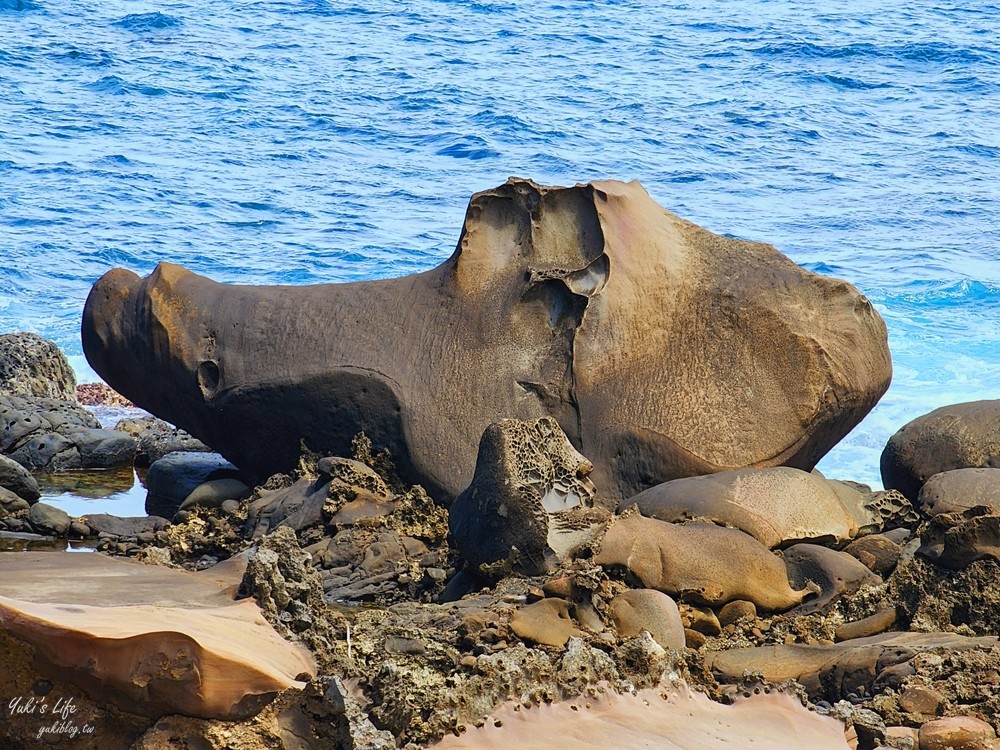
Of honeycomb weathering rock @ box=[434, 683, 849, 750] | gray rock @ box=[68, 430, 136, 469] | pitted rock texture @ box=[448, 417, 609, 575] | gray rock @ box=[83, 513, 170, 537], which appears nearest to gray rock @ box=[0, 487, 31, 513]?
gray rock @ box=[83, 513, 170, 537]

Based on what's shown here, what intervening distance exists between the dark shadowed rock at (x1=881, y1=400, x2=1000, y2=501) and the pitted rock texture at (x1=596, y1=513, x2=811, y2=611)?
1.39 m

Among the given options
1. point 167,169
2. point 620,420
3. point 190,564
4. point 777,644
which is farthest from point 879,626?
point 167,169

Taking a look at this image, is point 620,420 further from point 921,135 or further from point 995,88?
point 995,88

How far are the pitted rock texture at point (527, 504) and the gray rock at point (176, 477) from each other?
195 cm

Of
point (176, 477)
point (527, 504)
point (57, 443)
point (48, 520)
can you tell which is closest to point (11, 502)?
point (48, 520)

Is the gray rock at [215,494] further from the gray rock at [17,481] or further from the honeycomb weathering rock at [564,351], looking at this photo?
the gray rock at [17,481]

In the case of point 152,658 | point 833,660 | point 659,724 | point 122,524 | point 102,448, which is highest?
point 152,658

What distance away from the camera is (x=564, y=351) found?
18.7 feet

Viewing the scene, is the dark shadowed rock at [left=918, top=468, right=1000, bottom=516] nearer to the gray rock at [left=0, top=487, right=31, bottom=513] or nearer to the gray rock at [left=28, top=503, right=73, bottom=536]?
the gray rock at [left=28, top=503, right=73, bottom=536]

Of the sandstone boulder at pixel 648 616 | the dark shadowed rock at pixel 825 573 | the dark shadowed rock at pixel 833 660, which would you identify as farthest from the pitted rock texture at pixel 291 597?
the dark shadowed rock at pixel 825 573

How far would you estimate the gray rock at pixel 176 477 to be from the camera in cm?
645

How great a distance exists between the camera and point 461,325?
5.88m

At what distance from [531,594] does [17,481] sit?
3.19 m

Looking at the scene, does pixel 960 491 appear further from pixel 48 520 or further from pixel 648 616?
pixel 48 520
